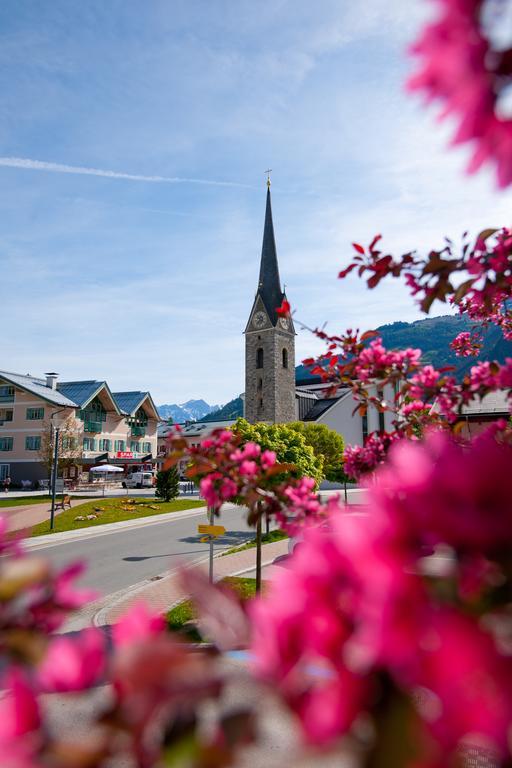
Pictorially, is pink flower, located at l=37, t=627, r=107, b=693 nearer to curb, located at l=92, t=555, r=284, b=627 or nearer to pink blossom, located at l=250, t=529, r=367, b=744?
pink blossom, located at l=250, t=529, r=367, b=744

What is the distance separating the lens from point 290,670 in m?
0.77

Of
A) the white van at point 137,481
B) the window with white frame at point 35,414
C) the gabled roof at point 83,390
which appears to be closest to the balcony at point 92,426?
the gabled roof at point 83,390

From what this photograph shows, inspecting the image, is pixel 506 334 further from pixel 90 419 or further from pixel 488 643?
pixel 90 419

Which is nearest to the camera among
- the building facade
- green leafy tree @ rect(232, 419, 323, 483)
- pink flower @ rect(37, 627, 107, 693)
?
pink flower @ rect(37, 627, 107, 693)

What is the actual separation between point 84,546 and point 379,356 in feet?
58.7

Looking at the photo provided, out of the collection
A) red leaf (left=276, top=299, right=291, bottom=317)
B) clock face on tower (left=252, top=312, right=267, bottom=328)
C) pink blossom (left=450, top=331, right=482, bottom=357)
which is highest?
clock face on tower (left=252, top=312, right=267, bottom=328)

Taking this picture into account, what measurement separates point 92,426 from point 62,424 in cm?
503

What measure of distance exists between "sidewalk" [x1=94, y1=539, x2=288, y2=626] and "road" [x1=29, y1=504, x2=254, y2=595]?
0.75 metres

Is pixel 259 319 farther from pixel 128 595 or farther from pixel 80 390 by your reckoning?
pixel 128 595

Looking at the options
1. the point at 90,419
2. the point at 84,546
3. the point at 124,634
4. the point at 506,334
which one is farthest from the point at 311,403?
the point at 124,634

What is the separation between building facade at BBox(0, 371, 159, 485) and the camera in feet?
143

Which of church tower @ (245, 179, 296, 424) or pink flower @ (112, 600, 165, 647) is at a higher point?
church tower @ (245, 179, 296, 424)

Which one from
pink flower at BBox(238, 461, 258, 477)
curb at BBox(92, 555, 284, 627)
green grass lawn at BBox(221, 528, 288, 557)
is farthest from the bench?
pink flower at BBox(238, 461, 258, 477)

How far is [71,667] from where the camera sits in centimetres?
86
